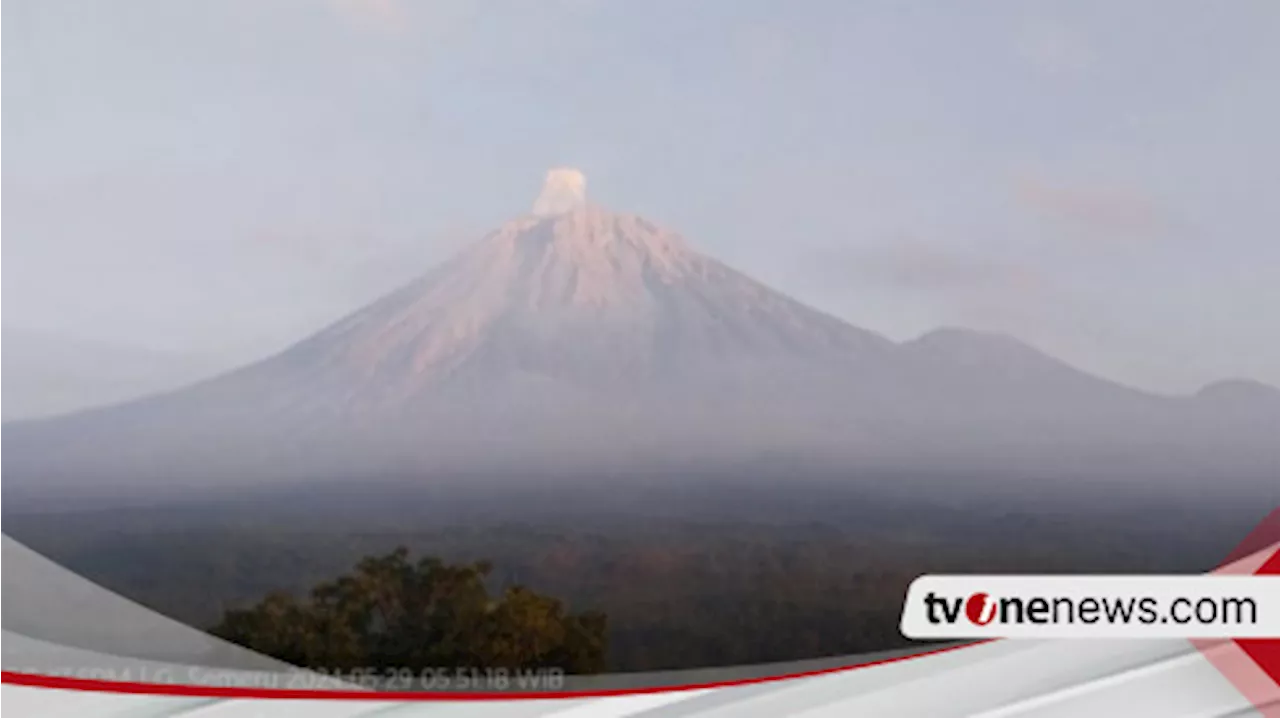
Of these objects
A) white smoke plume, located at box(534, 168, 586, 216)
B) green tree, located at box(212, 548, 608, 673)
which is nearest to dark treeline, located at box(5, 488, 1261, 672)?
green tree, located at box(212, 548, 608, 673)

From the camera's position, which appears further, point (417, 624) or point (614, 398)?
point (614, 398)

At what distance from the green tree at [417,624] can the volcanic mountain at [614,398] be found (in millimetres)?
134

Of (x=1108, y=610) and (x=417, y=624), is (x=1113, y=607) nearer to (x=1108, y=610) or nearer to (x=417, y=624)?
(x=1108, y=610)

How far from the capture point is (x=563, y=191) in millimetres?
1175

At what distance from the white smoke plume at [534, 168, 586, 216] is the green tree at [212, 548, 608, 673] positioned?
432 millimetres

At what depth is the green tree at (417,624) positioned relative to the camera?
1113 mm

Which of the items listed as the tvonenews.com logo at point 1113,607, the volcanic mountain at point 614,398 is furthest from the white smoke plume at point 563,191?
the tvonenews.com logo at point 1113,607

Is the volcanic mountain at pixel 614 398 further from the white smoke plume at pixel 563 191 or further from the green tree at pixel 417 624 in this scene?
the green tree at pixel 417 624

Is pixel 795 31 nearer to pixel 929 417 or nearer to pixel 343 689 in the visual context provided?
pixel 929 417

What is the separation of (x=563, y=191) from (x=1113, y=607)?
0.78m

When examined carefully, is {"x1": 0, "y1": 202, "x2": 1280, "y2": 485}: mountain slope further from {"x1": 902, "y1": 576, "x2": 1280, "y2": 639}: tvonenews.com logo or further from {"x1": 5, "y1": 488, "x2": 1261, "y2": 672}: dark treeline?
{"x1": 902, "y1": 576, "x2": 1280, "y2": 639}: tvonenews.com logo

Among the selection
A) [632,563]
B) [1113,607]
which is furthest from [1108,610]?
[632,563]

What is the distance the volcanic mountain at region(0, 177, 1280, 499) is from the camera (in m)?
1.21

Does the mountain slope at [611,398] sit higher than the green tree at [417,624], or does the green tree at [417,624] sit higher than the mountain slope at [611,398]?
the mountain slope at [611,398]
